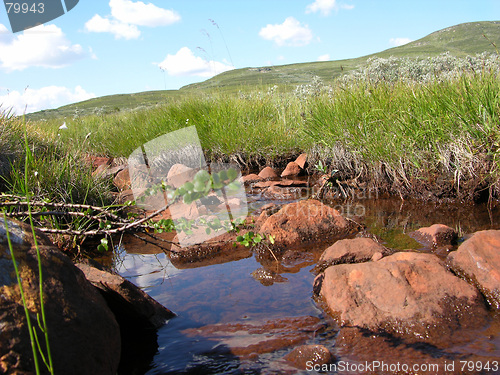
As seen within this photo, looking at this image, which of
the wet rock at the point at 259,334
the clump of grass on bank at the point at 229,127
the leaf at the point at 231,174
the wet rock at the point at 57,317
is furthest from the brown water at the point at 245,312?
the clump of grass on bank at the point at 229,127

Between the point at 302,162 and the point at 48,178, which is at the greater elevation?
the point at 48,178

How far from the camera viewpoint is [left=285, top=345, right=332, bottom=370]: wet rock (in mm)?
2363

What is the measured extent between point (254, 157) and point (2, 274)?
7.96m

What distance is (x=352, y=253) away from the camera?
147 inches

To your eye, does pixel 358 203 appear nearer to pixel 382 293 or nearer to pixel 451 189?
pixel 451 189

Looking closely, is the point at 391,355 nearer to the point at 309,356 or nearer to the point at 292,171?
the point at 309,356

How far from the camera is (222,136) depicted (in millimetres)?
9289

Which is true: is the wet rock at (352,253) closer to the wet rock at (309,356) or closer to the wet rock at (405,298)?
the wet rock at (405,298)

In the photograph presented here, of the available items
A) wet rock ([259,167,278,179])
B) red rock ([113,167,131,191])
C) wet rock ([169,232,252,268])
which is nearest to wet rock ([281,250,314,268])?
wet rock ([169,232,252,268])

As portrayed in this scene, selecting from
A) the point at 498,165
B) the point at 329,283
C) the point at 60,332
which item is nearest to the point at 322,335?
the point at 329,283

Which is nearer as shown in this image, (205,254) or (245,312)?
(245,312)

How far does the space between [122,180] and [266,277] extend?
479 centimetres

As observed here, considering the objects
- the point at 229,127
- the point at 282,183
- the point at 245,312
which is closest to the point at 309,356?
the point at 245,312

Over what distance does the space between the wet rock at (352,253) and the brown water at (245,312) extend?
0.83 feet
